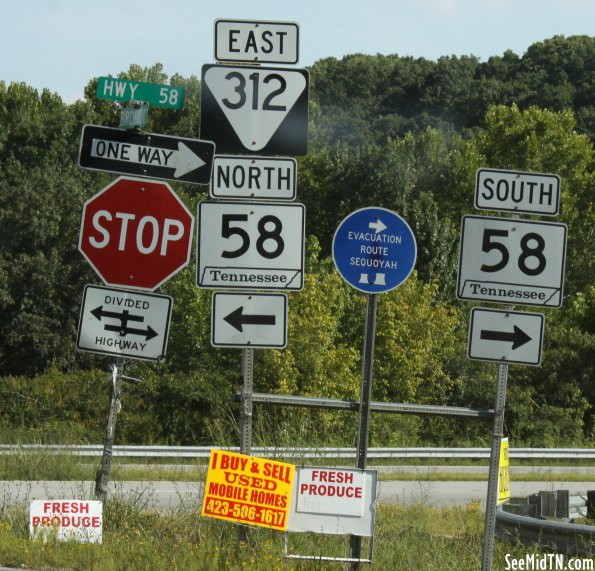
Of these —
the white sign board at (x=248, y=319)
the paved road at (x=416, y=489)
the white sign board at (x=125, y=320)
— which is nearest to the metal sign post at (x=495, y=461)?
the white sign board at (x=248, y=319)

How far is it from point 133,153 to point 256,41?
137cm

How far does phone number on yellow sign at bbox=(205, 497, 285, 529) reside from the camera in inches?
325

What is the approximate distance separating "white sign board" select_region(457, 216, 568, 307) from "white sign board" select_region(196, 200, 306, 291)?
125 cm

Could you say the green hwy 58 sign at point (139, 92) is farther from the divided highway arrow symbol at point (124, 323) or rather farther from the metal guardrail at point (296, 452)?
the metal guardrail at point (296, 452)

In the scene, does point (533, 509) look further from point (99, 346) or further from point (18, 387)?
point (18, 387)

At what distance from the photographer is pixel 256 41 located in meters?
8.62

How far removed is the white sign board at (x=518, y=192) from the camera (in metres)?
8.55

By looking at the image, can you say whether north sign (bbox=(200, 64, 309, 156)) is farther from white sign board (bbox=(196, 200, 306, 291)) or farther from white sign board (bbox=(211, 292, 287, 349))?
white sign board (bbox=(211, 292, 287, 349))

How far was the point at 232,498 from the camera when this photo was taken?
8.32 metres

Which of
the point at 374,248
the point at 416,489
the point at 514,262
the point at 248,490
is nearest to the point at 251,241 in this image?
the point at 374,248

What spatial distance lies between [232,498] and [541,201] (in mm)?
3175

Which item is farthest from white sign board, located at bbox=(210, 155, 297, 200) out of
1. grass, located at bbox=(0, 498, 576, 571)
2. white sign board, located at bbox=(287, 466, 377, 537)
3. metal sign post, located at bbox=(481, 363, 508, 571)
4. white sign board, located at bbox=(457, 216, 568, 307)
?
grass, located at bbox=(0, 498, 576, 571)

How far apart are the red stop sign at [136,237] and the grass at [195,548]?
6.56ft

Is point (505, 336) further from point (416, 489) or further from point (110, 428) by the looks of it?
point (416, 489)
